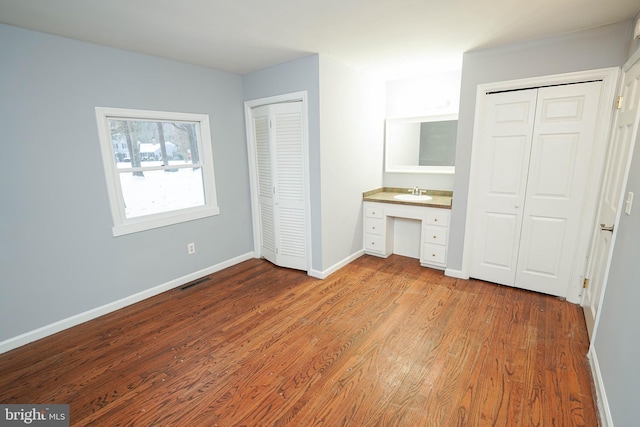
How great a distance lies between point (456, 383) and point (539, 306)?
1476 millimetres

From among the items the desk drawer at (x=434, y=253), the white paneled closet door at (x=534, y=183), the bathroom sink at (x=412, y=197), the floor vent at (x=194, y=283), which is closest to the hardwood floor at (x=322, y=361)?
the floor vent at (x=194, y=283)

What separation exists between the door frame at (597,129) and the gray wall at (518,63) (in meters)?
0.04

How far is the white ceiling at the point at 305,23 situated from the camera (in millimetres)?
1934

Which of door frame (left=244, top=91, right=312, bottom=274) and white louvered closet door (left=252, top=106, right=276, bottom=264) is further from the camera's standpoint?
white louvered closet door (left=252, top=106, right=276, bottom=264)

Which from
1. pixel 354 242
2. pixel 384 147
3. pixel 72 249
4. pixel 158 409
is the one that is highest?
pixel 384 147

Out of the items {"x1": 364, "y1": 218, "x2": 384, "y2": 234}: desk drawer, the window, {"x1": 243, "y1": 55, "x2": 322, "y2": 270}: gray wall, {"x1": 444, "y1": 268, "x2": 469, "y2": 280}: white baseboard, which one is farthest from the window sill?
{"x1": 444, "y1": 268, "x2": 469, "y2": 280}: white baseboard

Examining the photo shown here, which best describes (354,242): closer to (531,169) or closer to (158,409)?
(531,169)

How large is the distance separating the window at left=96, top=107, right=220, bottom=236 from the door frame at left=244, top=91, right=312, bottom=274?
0.55 m

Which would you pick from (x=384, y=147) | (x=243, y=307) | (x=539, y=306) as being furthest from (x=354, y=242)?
(x=539, y=306)

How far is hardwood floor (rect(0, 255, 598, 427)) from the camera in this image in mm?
1663

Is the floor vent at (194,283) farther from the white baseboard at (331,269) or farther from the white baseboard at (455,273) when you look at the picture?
the white baseboard at (455,273)

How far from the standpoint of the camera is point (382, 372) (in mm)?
1948

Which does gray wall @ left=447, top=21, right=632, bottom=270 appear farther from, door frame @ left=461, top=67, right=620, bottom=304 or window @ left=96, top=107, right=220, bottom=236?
window @ left=96, top=107, right=220, bottom=236

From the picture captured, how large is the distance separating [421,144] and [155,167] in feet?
10.7
